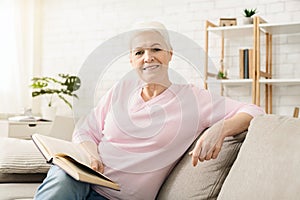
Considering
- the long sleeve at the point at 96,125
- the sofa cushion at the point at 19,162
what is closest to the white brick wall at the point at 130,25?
the sofa cushion at the point at 19,162

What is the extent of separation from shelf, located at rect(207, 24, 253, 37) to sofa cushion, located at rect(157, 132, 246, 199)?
5.78ft

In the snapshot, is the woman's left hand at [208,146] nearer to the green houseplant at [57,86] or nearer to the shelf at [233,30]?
the shelf at [233,30]

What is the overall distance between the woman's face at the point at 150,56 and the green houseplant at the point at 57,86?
2.17 m

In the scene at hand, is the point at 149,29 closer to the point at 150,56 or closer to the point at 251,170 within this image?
the point at 150,56

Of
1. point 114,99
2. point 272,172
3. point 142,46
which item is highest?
point 142,46

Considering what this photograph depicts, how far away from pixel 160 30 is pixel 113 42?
188 centimetres

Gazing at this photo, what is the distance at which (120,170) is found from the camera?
6.05 ft

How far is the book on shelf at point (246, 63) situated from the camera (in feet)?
11.4

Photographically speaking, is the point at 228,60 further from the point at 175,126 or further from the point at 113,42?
the point at 175,126

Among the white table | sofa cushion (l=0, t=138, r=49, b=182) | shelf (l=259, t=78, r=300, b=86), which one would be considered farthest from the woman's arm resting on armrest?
the white table

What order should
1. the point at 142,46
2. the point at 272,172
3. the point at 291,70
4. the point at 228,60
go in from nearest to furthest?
1. the point at 272,172
2. the point at 142,46
3. the point at 291,70
4. the point at 228,60

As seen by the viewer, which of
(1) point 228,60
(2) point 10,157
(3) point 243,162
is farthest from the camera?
(1) point 228,60

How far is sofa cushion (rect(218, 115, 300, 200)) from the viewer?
1.47m

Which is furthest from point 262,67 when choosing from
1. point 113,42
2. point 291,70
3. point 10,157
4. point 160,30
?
point 10,157
